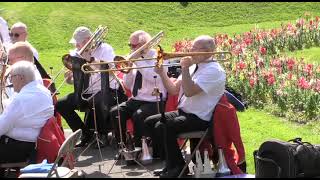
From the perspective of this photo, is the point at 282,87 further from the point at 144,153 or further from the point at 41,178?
the point at 41,178

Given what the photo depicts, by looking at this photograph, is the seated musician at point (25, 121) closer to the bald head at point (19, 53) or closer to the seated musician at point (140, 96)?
the bald head at point (19, 53)

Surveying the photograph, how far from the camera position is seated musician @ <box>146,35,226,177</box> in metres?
6.18

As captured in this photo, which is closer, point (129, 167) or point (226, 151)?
point (226, 151)

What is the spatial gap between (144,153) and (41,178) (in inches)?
95.0

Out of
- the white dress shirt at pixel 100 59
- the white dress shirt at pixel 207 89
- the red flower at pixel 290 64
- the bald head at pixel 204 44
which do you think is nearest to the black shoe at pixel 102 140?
the white dress shirt at pixel 100 59

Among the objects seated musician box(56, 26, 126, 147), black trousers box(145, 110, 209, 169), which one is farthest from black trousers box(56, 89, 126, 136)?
black trousers box(145, 110, 209, 169)

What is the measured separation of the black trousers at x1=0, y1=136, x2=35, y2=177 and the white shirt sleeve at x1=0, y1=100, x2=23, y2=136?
181 millimetres

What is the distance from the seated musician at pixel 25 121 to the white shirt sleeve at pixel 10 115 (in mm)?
17

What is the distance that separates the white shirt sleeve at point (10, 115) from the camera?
5762 mm

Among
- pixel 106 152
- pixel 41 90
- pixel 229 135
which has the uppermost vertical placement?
pixel 41 90

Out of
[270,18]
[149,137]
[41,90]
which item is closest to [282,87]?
[149,137]

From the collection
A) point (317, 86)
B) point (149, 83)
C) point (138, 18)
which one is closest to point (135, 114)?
point (149, 83)

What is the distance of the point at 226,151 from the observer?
6199mm

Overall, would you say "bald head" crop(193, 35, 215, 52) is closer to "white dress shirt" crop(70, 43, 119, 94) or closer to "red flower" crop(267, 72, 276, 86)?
"white dress shirt" crop(70, 43, 119, 94)
